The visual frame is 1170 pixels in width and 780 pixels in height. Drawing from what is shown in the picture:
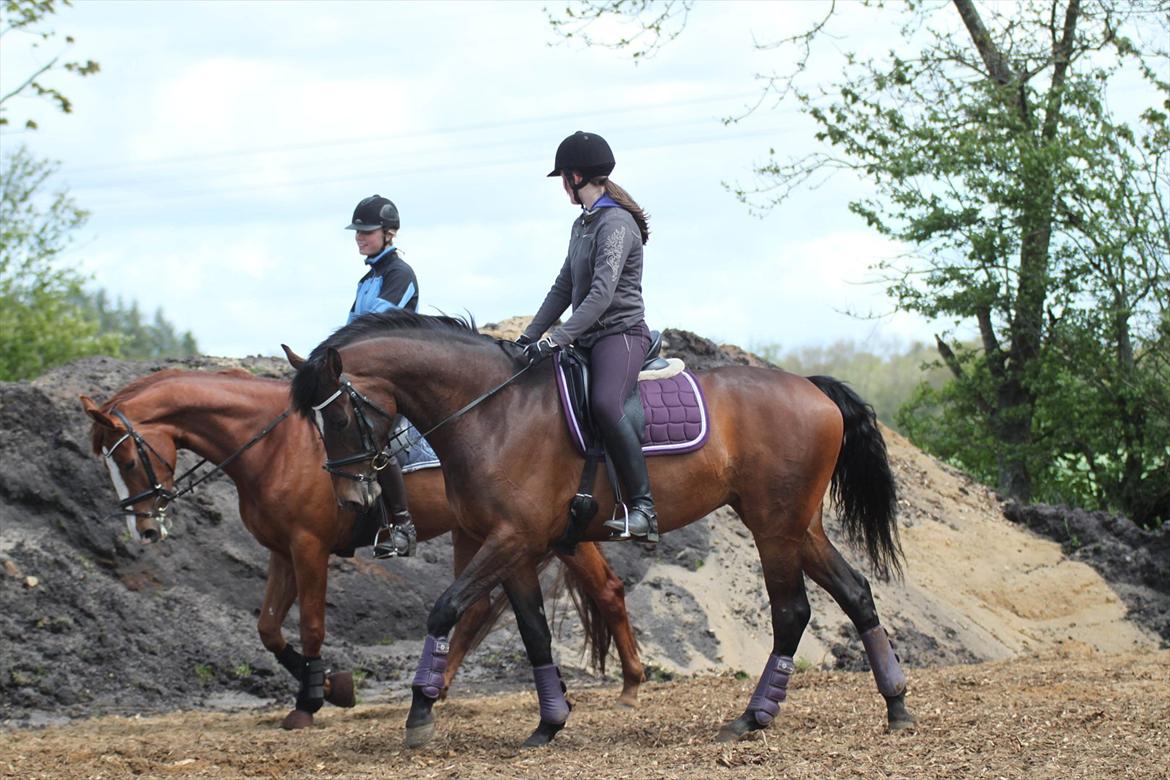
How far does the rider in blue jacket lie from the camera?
28.3 ft

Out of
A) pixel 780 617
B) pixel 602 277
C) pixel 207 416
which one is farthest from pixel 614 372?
pixel 207 416

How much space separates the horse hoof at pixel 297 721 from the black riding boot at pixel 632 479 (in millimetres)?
2637

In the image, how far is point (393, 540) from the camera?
855 cm

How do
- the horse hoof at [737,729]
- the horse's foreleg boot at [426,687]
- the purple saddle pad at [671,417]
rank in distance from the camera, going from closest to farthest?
the horse's foreleg boot at [426,687] < the horse hoof at [737,729] < the purple saddle pad at [671,417]

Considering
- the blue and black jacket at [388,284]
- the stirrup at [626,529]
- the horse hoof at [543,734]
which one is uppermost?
the blue and black jacket at [388,284]

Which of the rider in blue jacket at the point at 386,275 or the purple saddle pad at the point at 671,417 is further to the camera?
the rider in blue jacket at the point at 386,275

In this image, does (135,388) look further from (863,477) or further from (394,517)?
(863,477)

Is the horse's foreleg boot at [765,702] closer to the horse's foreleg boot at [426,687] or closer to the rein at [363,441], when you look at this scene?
the horse's foreleg boot at [426,687]

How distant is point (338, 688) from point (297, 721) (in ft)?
1.49

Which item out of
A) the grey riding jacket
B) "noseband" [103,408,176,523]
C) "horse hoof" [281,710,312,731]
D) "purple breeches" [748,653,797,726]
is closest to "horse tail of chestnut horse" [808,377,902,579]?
"purple breeches" [748,653,797,726]

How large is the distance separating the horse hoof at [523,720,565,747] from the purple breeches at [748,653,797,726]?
1109mm

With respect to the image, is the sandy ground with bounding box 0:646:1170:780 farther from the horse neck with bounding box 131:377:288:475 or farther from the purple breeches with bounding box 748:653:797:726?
the horse neck with bounding box 131:377:288:475

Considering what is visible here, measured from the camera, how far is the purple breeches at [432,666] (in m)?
6.99

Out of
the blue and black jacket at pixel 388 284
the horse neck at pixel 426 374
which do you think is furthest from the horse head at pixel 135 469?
the horse neck at pixel 426 374
